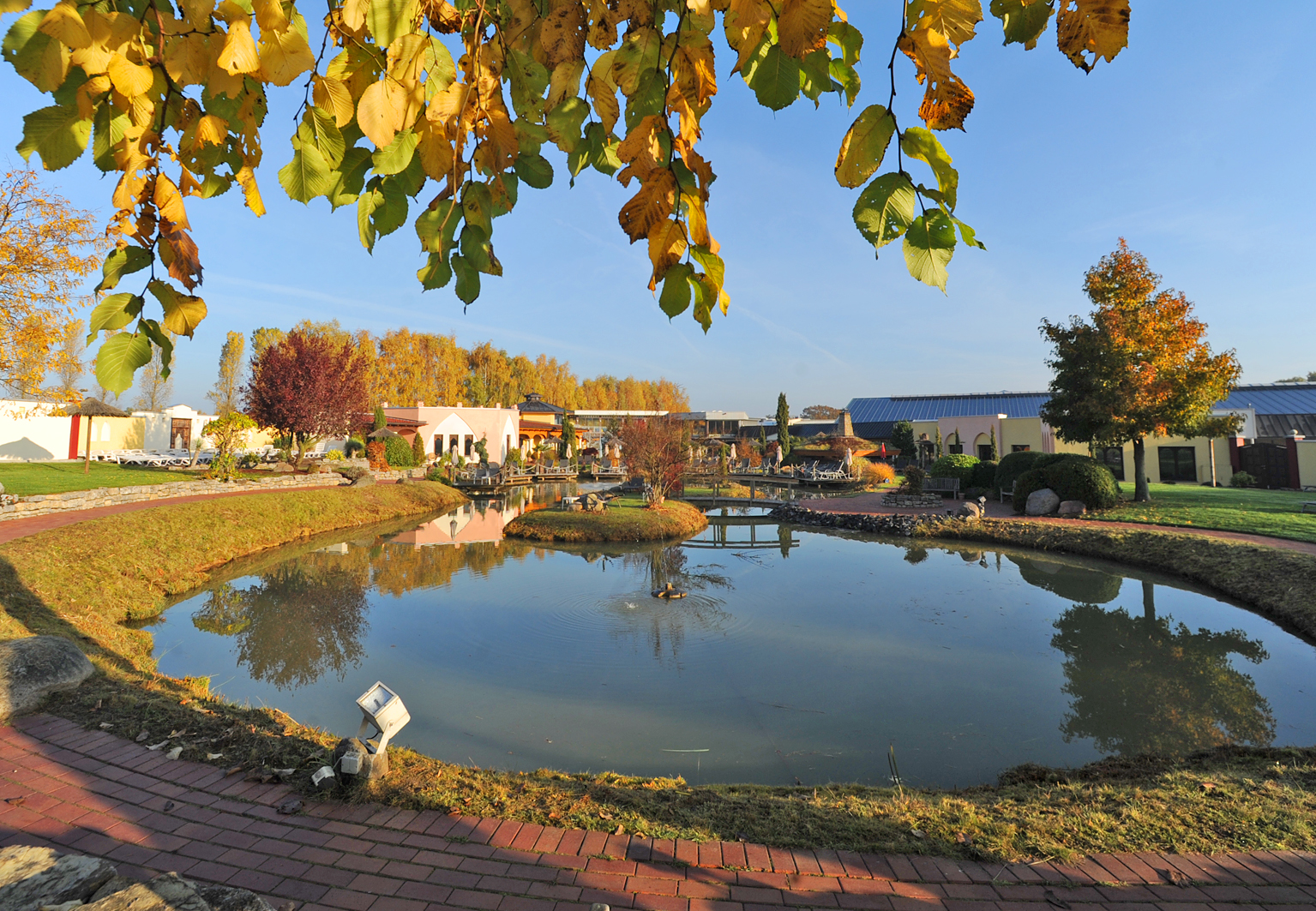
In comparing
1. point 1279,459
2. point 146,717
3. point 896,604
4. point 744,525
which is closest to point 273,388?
point 744,525

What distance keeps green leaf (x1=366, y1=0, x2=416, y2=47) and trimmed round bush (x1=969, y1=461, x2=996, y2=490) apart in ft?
65.1

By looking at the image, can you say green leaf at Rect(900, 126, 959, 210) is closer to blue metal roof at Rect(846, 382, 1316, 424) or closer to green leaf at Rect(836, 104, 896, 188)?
green leaf at Rect(836, 104, 896, 188)

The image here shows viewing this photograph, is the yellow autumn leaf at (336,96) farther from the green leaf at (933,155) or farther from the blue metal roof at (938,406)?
the blue metal roof at (938,406)

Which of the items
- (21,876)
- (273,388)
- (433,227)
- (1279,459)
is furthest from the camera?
(273,388)

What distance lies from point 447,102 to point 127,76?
17.3 inches

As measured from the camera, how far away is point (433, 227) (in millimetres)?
1151

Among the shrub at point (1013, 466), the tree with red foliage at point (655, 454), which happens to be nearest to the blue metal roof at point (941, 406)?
the shrub at point (1013, 466)

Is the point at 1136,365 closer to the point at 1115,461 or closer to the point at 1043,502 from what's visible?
the point at 1043,502

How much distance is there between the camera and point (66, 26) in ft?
2.43

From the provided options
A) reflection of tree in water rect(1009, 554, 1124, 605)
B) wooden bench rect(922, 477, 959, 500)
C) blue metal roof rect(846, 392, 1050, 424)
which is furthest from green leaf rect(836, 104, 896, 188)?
blue metal roof rect(846, 392, 1050, 424)

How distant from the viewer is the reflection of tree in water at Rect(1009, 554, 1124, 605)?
28.1 ft

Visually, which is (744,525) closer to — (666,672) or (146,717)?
(666,672)

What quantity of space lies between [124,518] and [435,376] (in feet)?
124

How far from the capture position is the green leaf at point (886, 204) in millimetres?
849
